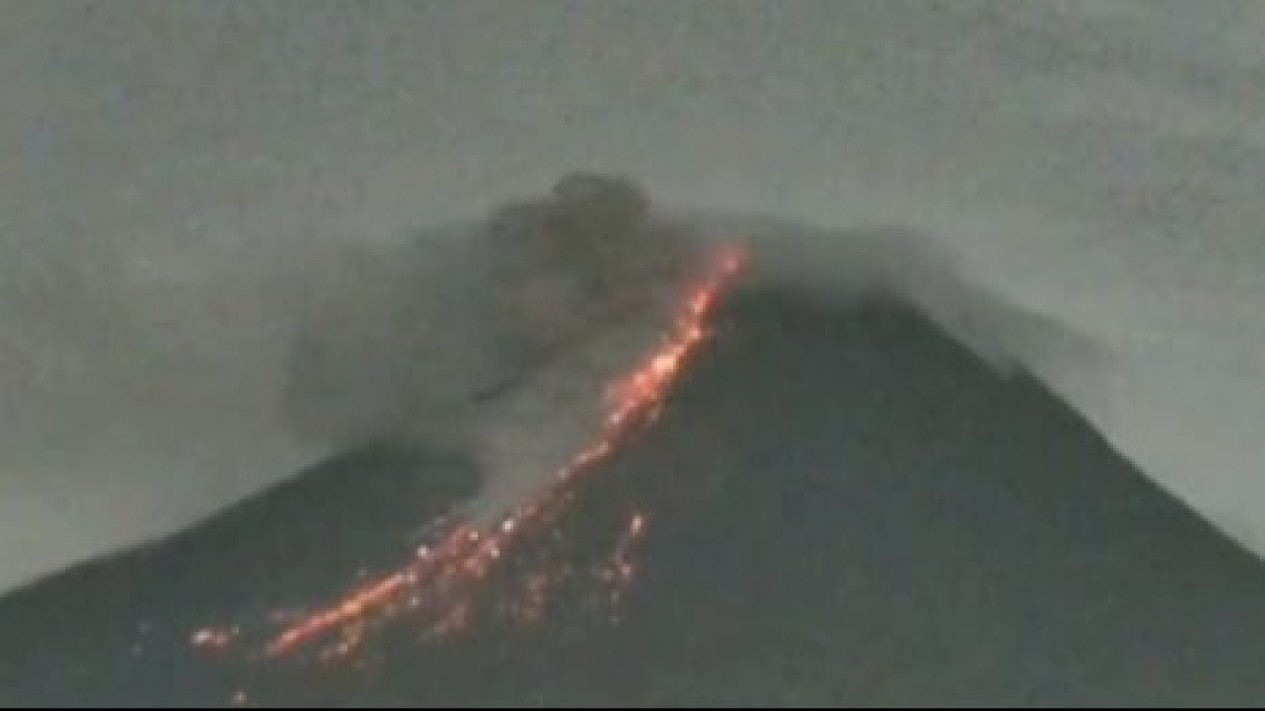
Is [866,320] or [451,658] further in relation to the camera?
[866,320]

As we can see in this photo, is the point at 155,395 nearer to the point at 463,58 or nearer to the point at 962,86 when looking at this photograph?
the point at 463,58

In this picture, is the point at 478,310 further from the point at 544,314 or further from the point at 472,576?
the point at 472,576

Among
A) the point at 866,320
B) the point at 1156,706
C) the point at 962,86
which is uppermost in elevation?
the point at 962,86

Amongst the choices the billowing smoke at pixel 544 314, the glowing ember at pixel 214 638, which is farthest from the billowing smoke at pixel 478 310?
the glowing ember at pixel 214 638

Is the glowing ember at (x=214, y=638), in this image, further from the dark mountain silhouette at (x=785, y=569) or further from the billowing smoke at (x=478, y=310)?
the billowing smoke at (x=478, y=310)

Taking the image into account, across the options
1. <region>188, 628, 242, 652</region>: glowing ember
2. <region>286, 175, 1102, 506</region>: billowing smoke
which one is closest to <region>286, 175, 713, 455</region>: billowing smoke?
<region>286, 175, 1102, 506</region>: billowing smoke

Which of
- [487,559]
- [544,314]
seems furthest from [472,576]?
[544,314]

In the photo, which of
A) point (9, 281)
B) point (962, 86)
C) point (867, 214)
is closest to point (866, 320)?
point (867, 214)

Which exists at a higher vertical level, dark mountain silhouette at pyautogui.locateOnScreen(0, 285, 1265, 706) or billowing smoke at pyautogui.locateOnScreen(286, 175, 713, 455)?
billowing smoke at pyautogui.locateOnScreen(286, 175, 713, 455)

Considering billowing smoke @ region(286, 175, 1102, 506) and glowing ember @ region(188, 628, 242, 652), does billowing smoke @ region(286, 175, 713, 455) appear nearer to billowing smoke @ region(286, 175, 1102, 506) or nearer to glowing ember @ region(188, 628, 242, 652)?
billowing smoke @ region(286, 175, 1102, 506)
